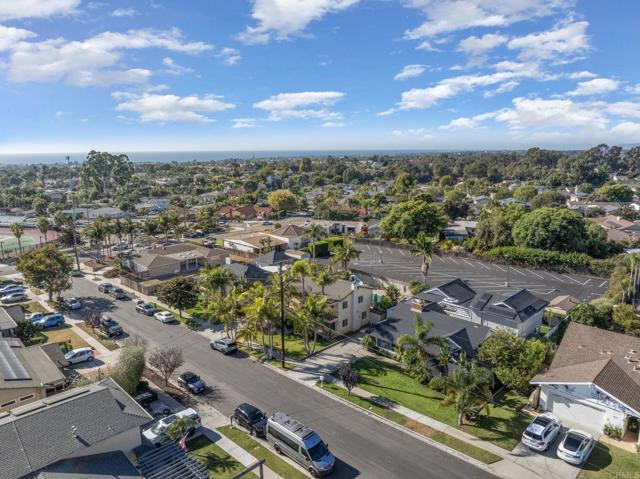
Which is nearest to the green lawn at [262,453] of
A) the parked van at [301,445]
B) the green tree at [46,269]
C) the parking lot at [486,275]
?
the parked van at [301,445]

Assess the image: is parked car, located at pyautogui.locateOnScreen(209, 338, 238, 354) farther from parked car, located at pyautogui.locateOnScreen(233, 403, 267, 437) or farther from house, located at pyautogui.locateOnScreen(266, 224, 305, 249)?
house, located at pyautogui.locateOnScreen(266, 224, 305, 249)

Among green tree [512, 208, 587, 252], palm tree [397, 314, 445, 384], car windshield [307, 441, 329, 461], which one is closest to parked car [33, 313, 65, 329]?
car windshield [307, 441, 329, 461]

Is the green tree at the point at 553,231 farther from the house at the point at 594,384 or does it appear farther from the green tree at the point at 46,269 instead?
the green tree at the point at 46,269

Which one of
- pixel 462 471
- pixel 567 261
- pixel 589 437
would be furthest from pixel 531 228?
pixel 462 471

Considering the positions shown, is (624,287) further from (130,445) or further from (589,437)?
(130,445)

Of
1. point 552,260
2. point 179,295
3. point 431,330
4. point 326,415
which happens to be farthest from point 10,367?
point 552,260

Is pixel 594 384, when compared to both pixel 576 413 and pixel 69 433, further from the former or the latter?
pixel 69 433
